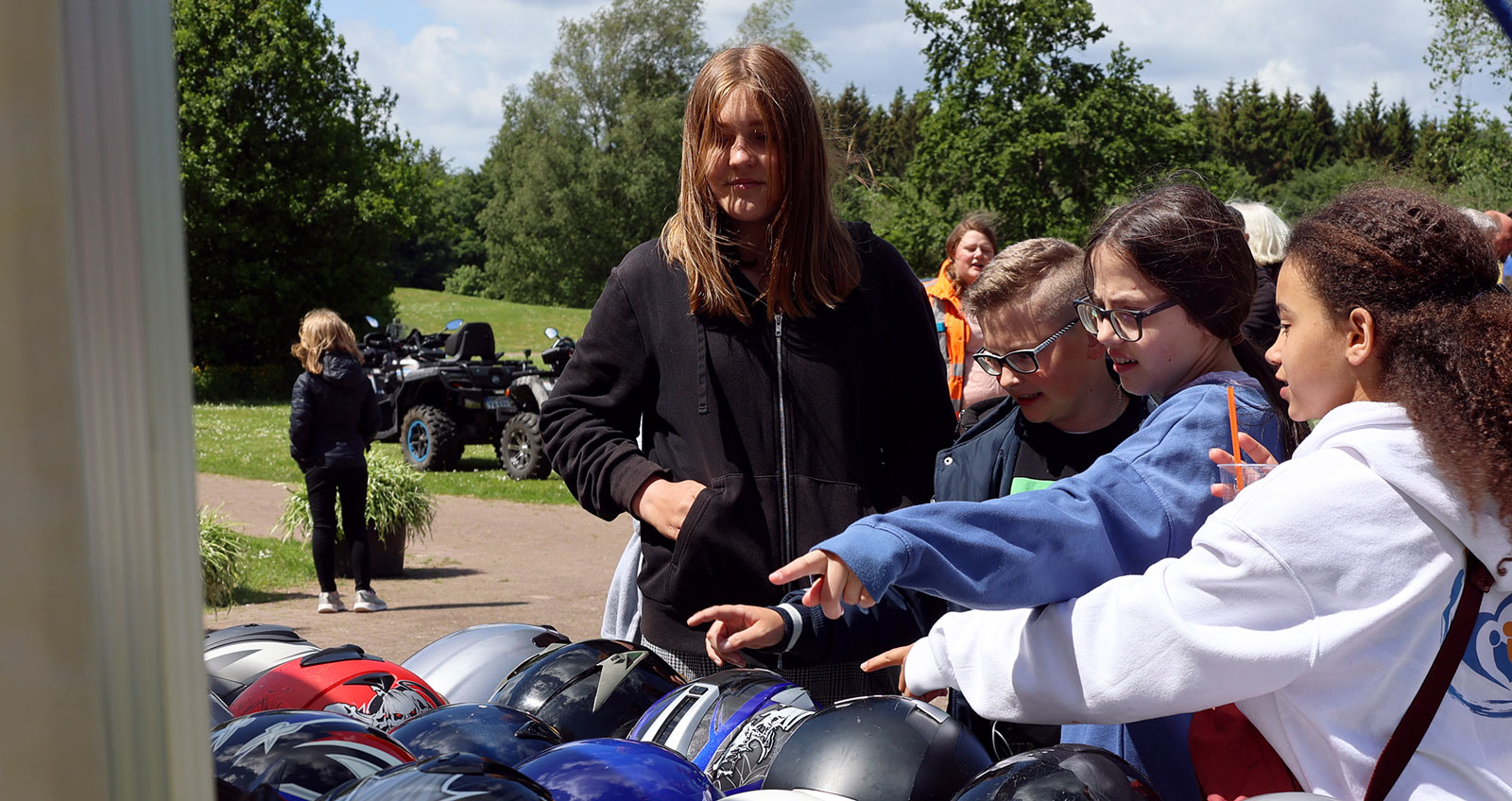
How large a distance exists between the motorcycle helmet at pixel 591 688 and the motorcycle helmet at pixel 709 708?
75 millimetres

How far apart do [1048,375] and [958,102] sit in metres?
32.3

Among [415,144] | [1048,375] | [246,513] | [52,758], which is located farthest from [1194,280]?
[415,144]

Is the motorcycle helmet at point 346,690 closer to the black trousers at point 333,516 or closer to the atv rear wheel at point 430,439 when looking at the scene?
the black trousers at point 333,516

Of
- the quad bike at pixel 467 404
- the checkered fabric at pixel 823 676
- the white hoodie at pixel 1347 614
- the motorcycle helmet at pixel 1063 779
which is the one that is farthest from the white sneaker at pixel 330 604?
the white hoodie at pixel 1347 614

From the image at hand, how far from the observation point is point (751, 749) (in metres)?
2.27

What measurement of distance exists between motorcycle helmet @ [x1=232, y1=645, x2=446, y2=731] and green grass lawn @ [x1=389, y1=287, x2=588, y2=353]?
35337 millimetres

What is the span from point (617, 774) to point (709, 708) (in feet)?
1.58

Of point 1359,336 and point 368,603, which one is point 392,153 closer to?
point 368,603

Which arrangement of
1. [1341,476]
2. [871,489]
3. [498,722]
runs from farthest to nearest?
[871,489] → [498,722] → [1341,476]

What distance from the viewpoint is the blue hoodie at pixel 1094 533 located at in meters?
1.70

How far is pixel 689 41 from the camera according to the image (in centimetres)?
5072

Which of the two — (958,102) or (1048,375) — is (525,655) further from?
(958,102)

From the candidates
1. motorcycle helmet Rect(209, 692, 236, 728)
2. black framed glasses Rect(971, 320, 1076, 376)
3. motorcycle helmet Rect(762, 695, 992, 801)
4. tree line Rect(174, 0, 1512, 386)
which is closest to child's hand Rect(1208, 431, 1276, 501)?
motorcycle helmet Rect(762, 695, 992, 801)

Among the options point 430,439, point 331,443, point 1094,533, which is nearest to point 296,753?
point 1094,533
